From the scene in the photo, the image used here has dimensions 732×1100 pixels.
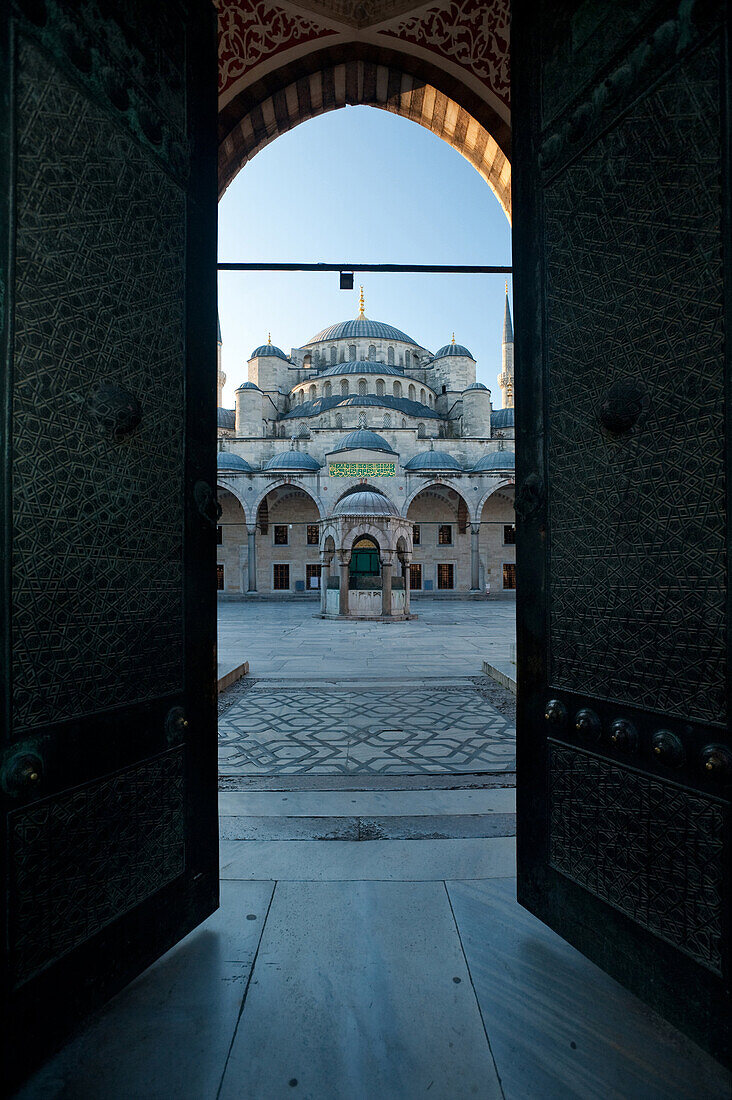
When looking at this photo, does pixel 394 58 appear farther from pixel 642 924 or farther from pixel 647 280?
pixel 642 924

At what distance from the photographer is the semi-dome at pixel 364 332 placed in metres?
33.9

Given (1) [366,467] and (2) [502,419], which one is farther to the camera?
(2) [502,419]

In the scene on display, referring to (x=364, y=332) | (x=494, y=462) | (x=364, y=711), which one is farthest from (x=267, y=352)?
(x=364, y=711)

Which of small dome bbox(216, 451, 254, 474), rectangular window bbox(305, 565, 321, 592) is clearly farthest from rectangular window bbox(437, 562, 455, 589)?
small dome bbox(216, 451, 254, 474)

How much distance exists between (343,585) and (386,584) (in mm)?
1384

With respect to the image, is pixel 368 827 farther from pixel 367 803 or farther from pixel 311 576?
pixel 311 576

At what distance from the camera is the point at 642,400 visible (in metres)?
1.25

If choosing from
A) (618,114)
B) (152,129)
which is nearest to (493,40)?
(618,114)

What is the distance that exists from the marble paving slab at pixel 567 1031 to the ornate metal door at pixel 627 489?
81mm

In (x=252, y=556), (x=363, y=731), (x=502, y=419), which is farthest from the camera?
(x=502, y=419)

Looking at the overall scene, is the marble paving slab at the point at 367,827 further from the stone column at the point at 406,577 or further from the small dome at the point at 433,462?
the small dome at the point at 433,462

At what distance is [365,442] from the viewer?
25.1 m

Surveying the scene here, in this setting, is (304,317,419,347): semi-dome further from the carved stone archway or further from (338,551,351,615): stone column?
the carved stone archway

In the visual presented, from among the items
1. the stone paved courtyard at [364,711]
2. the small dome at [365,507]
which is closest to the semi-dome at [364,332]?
the small dome at [365,507]
